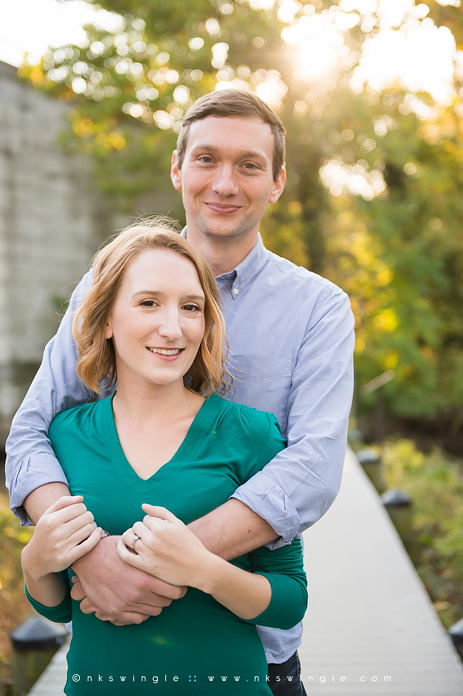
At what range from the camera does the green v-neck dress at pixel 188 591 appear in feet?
4.29

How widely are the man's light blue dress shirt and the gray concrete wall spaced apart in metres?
7.04

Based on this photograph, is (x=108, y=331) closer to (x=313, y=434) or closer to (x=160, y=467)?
(x=160, y=467)

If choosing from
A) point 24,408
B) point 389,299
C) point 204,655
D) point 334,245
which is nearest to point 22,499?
point 24,408

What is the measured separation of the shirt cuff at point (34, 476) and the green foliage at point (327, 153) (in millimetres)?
3932

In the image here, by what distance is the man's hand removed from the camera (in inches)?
49.6

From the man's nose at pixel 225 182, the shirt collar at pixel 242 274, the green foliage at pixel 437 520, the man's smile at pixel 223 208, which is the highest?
the man's nose at pixel 225 182

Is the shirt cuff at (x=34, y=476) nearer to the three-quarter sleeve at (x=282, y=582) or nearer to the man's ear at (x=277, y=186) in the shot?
the three-quarter sleeve at (x=282, y=582)

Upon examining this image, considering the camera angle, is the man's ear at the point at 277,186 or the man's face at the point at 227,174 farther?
the man's ear at the point at 277,186

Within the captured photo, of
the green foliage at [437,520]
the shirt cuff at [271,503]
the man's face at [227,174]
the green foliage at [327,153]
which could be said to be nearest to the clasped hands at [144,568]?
the shirt cuff at [271,503]

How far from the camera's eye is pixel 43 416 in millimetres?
1584

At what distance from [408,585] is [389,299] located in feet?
37.6

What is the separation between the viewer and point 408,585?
426cm

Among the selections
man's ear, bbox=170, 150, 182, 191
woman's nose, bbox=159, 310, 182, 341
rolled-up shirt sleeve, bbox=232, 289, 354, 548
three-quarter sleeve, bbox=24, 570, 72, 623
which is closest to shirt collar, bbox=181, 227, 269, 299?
rolled-up shirt sleeve, bbox=232, 289, 354, 548

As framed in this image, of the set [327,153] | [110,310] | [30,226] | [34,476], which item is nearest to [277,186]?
[110,310]
